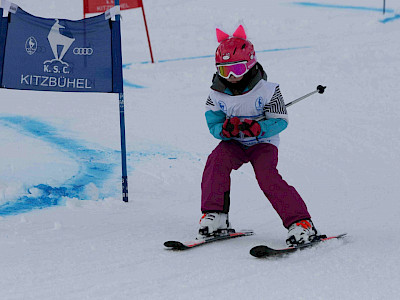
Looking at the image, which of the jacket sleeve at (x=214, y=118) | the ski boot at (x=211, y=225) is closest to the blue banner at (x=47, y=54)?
the jacket sleeve at (x=214, y=118)

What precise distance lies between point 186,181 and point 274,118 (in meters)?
2.02

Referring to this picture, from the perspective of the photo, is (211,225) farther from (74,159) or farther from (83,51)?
(74,159)

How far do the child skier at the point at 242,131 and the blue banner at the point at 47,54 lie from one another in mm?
1239

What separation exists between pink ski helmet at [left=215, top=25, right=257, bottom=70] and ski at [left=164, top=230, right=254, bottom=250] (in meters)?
1.00

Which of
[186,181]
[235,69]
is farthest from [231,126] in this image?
[186,181]

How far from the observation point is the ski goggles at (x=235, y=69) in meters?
3.75

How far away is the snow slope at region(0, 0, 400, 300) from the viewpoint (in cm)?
307

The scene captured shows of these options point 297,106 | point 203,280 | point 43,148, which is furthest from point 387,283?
point 297,106

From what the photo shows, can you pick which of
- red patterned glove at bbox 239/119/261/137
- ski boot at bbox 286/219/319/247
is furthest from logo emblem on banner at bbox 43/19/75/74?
ski boot at bbox 286/219/319/247

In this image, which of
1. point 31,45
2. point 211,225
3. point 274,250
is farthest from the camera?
point 31,45

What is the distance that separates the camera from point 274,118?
12.5ft

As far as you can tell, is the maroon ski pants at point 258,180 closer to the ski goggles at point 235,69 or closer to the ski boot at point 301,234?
the ski boot at point 301,234

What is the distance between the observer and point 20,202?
4703 millimetres

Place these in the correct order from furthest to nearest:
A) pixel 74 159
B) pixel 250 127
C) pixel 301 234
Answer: pixel 74 159 < pixel 250 127 < pixel 301 234
